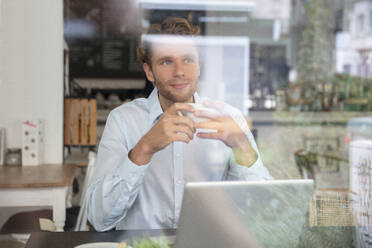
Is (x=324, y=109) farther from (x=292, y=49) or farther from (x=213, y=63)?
(x=213, y=63)

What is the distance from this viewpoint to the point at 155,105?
56.2 inches

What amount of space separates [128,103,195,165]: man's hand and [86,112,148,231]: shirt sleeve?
3 centimetres

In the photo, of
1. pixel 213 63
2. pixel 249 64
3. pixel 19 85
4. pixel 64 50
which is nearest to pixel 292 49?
pixel 249 64

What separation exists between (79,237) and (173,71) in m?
0.60

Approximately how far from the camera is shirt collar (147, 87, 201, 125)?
4.61 feet

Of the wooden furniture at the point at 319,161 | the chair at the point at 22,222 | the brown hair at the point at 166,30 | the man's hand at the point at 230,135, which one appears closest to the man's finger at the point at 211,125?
the man's hand at the point at 230,135

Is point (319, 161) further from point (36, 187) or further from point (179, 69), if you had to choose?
point (36, 187)

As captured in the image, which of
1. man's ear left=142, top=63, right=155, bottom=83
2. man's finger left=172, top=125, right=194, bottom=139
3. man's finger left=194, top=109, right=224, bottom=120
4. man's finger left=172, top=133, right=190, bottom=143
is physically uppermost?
man's ear left=142, top=63, right=155, bottom=83

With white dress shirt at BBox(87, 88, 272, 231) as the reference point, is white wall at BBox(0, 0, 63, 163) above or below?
above

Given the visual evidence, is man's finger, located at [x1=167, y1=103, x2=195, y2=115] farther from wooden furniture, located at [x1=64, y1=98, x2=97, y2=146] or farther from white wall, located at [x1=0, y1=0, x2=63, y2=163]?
white wall, located at [x1=0, y1=0, x2=63, y2=163]

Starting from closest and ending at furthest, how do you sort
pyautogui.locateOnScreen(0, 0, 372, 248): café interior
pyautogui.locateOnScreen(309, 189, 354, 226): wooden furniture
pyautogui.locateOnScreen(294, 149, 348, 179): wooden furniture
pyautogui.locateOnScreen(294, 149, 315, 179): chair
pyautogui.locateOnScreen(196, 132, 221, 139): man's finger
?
1. pyautogui.locateOnScreen(0, 0, 372, 248): café interior
2. pyautogui.locateOnScreen(309, 189, 354, 226): wooden furniture
3. pyautogui.locateOnScreen(196, 132, 221, 139): man's finger
4. pyautogui.locateOnScreen(294, 149, 315, 179): chair
5. pyautogui.locateOnScreen(294, 149, 348, 179): wooden furniture

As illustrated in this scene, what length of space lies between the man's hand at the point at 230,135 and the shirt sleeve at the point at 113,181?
→ 0.26m

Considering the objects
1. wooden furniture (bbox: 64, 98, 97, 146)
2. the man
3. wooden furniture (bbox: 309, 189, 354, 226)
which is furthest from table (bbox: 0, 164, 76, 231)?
wooden furniture (bbox: 309, 189, 354, 226)

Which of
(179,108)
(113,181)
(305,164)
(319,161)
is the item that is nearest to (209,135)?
(179,108)
